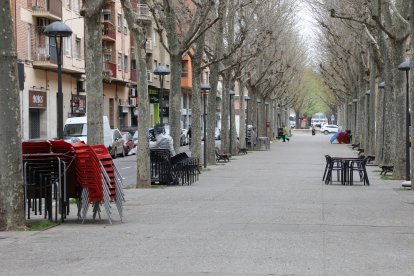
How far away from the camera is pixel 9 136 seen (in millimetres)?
11844

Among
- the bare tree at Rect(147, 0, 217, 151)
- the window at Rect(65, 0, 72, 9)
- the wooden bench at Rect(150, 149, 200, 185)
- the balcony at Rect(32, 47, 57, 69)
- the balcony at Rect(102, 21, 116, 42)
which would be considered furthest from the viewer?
→ the balcony at Rect(102, 21, 116, 42)

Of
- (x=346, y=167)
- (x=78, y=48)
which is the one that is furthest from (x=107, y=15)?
(x=346, y=167)

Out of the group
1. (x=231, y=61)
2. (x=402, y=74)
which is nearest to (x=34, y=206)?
(x=402, y=74)

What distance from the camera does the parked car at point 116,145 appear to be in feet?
142

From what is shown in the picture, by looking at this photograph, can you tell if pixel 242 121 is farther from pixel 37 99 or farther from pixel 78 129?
pixel 37 99

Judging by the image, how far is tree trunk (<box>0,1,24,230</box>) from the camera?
462 inches

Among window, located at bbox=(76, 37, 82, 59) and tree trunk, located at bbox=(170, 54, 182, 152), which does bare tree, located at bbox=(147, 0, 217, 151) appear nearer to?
tree trunk, located at bbox=(170, 54, 182, 152)

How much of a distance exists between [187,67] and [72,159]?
218 ft

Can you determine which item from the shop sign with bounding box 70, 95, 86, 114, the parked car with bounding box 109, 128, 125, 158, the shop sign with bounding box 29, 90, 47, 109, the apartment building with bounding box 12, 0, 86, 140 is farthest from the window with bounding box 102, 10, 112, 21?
the parked car with bounding box 109, 128, 125, 158

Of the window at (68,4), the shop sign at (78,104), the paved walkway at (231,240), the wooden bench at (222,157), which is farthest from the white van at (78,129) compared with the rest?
the paved walkway at (231,240)

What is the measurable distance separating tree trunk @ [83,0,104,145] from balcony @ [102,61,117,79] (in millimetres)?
40787

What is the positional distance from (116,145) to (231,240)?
34083 mm

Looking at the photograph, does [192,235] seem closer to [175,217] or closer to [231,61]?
[175,217]

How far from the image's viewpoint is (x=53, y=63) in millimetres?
47188
